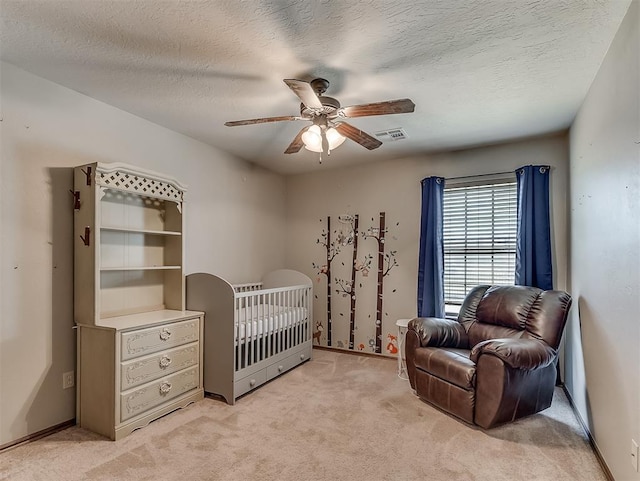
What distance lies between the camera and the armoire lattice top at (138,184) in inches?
97.7

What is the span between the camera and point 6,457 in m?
2.10

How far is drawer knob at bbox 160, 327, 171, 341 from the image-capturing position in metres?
2.65

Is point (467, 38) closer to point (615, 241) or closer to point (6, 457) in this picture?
point (615, 241)

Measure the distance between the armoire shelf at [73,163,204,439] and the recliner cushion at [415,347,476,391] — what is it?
186cm

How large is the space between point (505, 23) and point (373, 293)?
3145mm

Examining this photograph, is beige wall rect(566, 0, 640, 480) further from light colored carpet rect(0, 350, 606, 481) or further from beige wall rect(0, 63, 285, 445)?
beige wall rect(0, 63, 285, 445)

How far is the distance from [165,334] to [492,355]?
2.35 metres

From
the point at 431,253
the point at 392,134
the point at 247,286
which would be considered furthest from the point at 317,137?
the point at 247,286

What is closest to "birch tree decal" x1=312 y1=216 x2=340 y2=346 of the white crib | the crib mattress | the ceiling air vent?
Answer: the crib mattress

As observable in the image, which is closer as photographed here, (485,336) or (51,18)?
(51,18)

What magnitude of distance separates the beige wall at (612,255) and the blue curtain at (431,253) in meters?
1.31

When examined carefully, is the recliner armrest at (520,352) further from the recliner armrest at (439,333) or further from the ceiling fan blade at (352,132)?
the ceiling fan blade at (352,132)

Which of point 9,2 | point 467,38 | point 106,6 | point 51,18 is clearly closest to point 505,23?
point 467,38

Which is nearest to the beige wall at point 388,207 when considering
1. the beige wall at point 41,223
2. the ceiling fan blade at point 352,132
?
the ceiling fan blade at point 352,132
